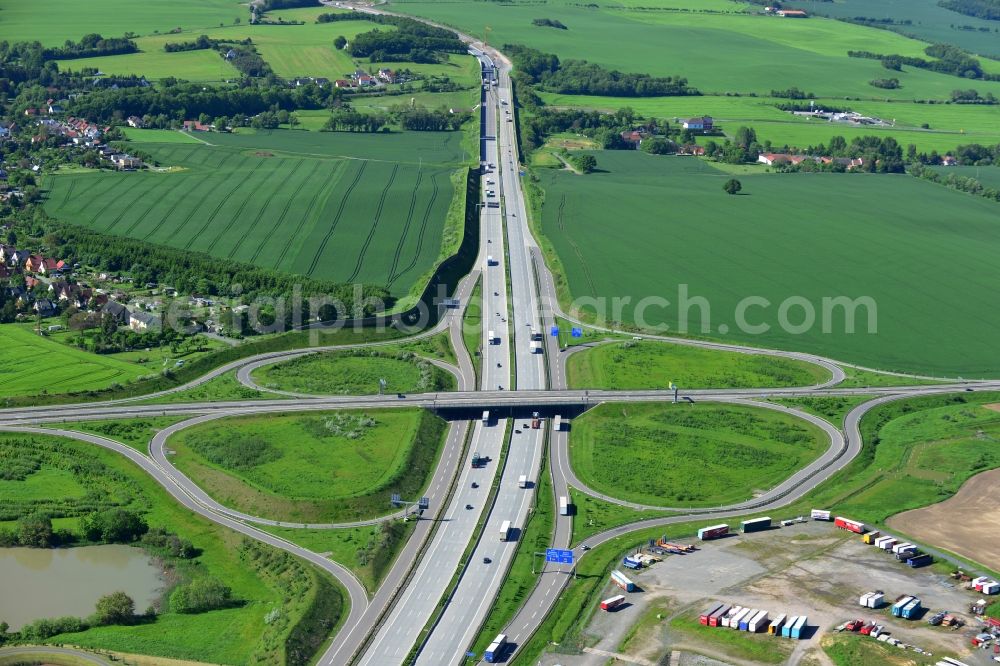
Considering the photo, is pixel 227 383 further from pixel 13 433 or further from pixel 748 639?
pixel 748 639

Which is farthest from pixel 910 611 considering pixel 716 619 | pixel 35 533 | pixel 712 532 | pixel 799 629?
pixel 35 533

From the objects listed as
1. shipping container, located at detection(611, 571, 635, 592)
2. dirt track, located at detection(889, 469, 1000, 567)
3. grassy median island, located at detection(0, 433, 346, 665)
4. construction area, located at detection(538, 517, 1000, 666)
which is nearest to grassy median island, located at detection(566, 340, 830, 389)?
dirt track, located at detection(889, 469, 1000, 567)

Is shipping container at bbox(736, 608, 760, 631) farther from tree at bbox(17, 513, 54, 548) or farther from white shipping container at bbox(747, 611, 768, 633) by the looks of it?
tree at bbox(17, 513, 54, 548)

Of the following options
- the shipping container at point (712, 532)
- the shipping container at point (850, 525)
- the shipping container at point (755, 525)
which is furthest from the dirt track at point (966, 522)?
the shipping container at point (712, 532)

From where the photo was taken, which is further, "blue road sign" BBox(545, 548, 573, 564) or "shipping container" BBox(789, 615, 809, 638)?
"blue road sign" BBox(545, 548, 573, 564)

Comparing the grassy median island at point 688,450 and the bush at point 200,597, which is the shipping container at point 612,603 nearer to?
the grassy median island at point 688,450

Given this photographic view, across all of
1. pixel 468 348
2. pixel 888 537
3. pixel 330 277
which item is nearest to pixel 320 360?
pixel 468 348

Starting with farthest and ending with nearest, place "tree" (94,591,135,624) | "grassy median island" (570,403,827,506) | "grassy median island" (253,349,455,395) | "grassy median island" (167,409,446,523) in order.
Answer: "grassy median island" (253,349,455,395) < "grassy median island" (570,403,827,506) < "grassy median island" (167,409,446,523) < "tree" (94,591,135,624)
